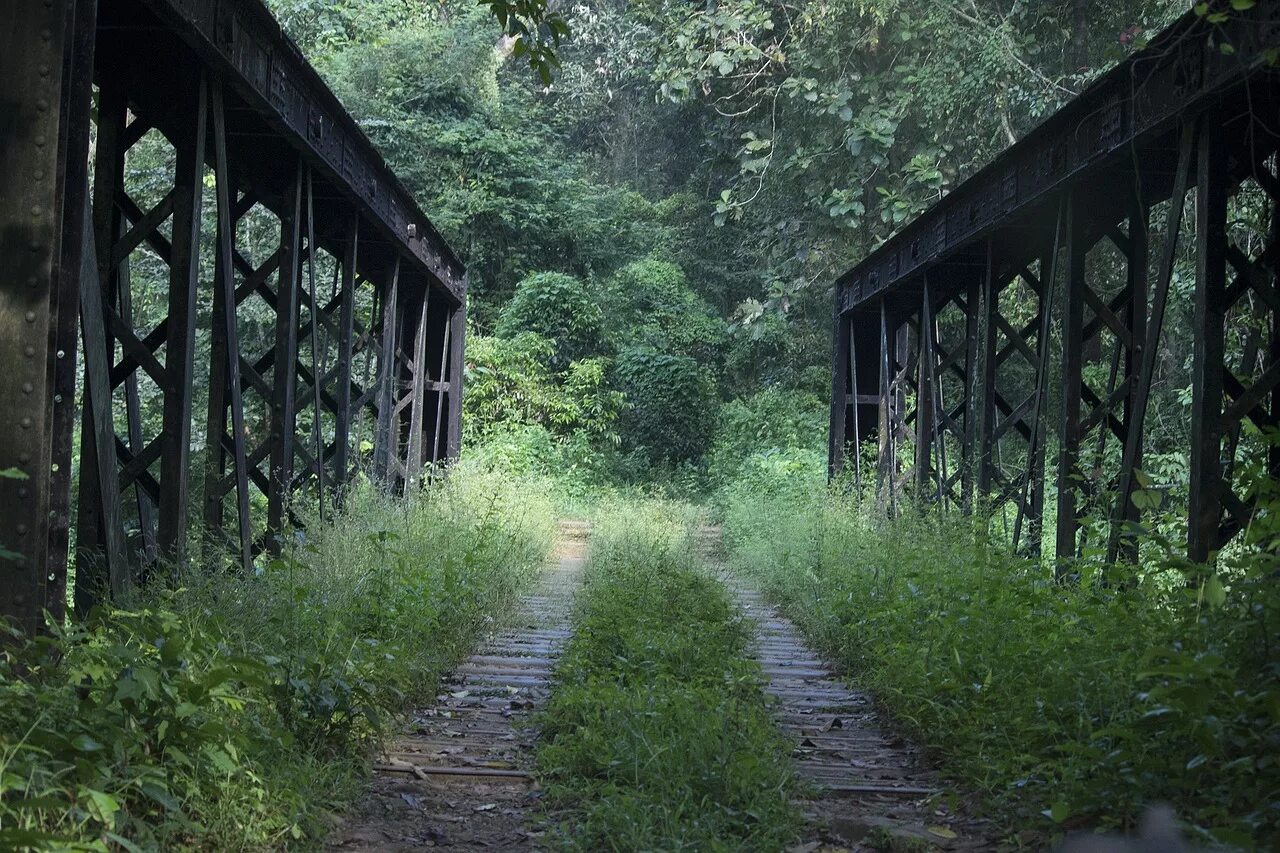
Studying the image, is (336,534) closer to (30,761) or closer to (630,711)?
(630,711)

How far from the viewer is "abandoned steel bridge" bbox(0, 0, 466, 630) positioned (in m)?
5.15

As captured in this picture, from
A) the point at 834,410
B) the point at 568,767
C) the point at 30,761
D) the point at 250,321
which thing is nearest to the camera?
the point at 30,761

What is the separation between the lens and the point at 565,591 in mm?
13336

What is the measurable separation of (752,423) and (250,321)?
1174 centimetres

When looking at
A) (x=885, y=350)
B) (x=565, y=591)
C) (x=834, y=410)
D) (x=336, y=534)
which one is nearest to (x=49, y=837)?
(x=336, y=534)

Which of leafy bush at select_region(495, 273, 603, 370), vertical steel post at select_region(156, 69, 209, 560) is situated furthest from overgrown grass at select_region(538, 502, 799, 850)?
leafy bush at select_region(495, 273, 603, 370)

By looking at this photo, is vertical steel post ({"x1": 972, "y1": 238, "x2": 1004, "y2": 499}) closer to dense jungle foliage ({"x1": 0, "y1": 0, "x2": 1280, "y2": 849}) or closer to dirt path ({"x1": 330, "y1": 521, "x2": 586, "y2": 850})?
dense jungle foliage ({"x1": 0, "y1": 0, "x2": 1280, "y2": 849})

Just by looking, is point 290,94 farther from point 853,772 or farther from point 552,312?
point 552,312

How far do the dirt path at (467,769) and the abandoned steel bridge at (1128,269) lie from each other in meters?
2.89

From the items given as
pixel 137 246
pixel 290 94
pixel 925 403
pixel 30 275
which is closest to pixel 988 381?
pixel 925 403

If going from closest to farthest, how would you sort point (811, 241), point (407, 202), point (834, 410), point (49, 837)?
point (49, 837) < point (407, 202) < point (834, 410) < point (811, 241)

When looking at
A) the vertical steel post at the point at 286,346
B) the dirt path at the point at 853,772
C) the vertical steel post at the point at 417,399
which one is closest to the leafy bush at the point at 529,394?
the vertical steel post at the point at 417,399

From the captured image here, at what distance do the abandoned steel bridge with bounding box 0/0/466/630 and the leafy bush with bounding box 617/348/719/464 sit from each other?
15.1 m

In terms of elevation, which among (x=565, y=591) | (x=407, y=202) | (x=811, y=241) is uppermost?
(x=811, y=241)
